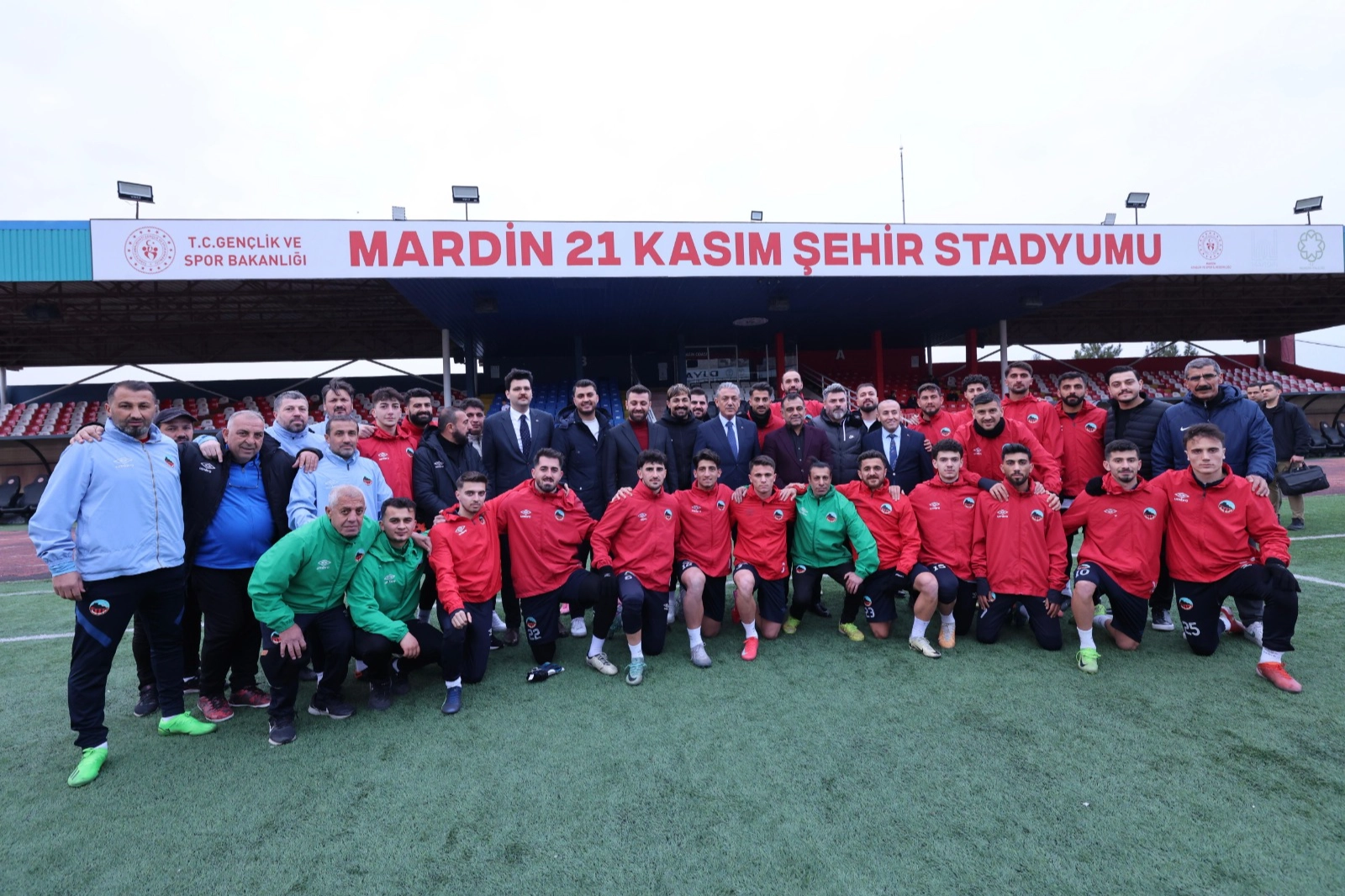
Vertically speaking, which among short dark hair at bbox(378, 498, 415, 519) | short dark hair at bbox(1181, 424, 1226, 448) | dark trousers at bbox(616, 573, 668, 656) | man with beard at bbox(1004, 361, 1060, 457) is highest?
man with beard at bbox(1004, 361, 1060, 457)

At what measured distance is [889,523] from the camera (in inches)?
175

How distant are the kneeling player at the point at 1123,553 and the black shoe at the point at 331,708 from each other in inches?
163

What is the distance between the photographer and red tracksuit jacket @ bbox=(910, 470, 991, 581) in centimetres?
428

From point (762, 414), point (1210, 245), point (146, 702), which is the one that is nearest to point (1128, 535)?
point (762, 414)

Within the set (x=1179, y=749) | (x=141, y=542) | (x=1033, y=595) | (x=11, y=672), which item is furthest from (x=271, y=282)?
(x=1179, y=749)

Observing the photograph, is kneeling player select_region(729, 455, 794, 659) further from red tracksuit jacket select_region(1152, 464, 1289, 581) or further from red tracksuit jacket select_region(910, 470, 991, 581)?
red tracksuit jacket select_region(1152, 464, 1289, 581)

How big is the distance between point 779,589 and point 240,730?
10.4 ft

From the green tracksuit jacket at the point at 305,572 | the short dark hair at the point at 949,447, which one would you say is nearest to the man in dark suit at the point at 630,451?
the green tracksuit jacket at the point at 305,572

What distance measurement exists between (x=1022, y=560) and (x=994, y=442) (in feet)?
3.28

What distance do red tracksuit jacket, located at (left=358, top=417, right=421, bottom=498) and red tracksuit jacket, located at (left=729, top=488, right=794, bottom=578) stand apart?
2.32 meters

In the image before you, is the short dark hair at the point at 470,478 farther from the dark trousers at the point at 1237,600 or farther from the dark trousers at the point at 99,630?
the dark trousers at the point at 1237,600

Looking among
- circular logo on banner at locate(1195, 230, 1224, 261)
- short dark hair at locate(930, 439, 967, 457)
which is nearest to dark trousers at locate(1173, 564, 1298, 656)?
short dark hair at locate(930, 439, 967, 457)

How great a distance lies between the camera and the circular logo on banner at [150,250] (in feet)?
35.1

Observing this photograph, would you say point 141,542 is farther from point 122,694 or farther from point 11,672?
point 11,672
